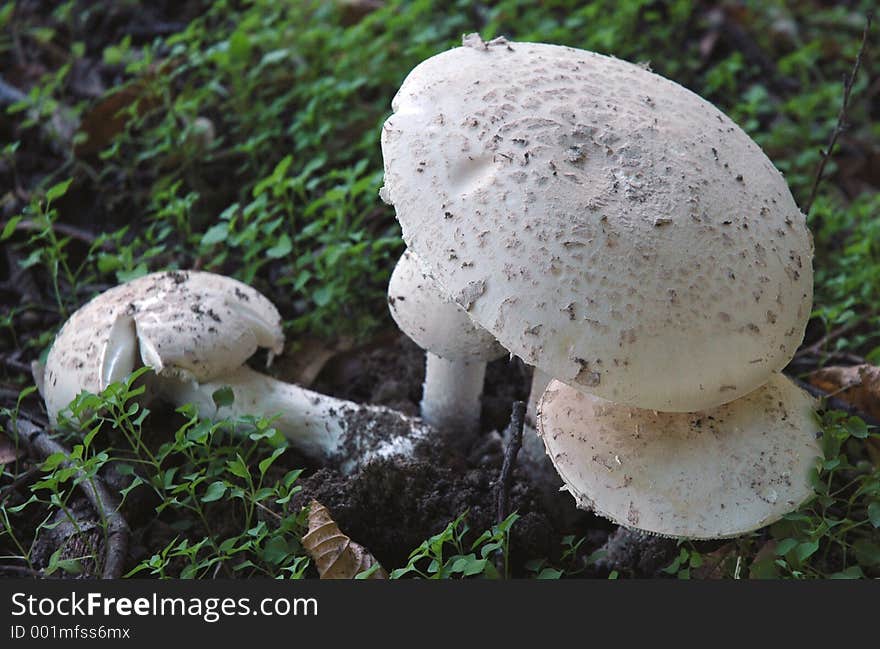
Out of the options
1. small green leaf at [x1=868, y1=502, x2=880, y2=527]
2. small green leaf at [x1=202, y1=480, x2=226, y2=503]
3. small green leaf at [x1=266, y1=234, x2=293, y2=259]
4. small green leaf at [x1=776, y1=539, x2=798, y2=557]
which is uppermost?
small green leaf at [x1=266, y1=234, x2=293, y2=259]

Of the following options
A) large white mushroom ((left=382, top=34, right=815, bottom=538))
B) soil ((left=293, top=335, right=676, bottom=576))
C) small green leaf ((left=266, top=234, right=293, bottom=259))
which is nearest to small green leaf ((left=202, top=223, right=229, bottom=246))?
small green leaf ((left=266, top=234, right=293, bottom=259))

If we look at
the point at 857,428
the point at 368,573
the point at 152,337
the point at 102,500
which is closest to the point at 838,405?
the point at 857,428

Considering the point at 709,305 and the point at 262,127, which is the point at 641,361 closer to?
→ the point at 709,305

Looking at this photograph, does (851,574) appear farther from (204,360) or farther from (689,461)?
(204,360)

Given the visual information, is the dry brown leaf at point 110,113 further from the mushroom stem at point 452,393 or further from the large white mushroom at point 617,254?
the large white mushroom at point 617,254

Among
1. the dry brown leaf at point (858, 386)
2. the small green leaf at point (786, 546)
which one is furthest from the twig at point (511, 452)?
the dry brown leaf at point (858, 386)

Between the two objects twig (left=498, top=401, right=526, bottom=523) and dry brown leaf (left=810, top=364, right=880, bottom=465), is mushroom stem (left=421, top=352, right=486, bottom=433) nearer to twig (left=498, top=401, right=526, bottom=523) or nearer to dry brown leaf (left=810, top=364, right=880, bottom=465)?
A: twig (left=498, top=401, right=526, bottom=523)

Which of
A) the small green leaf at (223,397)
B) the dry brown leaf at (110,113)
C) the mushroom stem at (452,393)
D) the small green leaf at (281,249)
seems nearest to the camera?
the small green leaf at (223,397)
